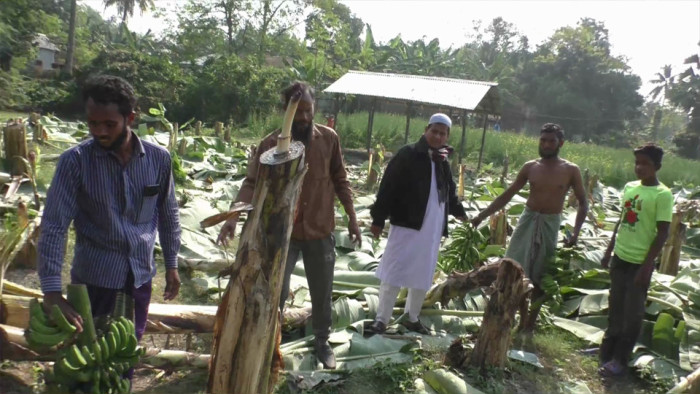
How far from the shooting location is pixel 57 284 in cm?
224

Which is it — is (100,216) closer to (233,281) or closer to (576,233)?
(233,281)

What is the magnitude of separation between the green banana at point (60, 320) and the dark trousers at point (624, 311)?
12.0 feet

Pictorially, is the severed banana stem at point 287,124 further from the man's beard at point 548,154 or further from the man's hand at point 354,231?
the man's beard at point 548,154

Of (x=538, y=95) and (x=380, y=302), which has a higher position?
(x=538, y=95)

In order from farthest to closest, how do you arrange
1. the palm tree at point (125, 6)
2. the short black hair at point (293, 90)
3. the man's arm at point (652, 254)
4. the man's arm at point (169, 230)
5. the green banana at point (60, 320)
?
the palm tree at point (125, 6) → the man's arm at point (652, 254) → the short black hair at point (293, 90) → the man's arm at point (169, 230) → the green banana at point (60, 320)

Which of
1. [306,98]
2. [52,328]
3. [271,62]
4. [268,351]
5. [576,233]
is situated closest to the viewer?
[52,328]

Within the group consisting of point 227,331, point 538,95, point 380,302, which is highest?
point 538,95

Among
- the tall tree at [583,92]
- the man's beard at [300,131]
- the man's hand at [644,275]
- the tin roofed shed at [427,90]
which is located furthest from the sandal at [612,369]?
the tall tree at [583,92]

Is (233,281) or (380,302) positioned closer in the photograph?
(233,281)

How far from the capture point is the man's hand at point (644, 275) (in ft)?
13.2

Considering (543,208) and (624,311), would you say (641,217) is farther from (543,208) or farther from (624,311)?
(543,208)

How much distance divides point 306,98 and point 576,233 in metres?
2.76

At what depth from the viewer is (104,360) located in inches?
91.4

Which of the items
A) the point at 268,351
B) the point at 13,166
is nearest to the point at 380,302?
the point at 268,351
